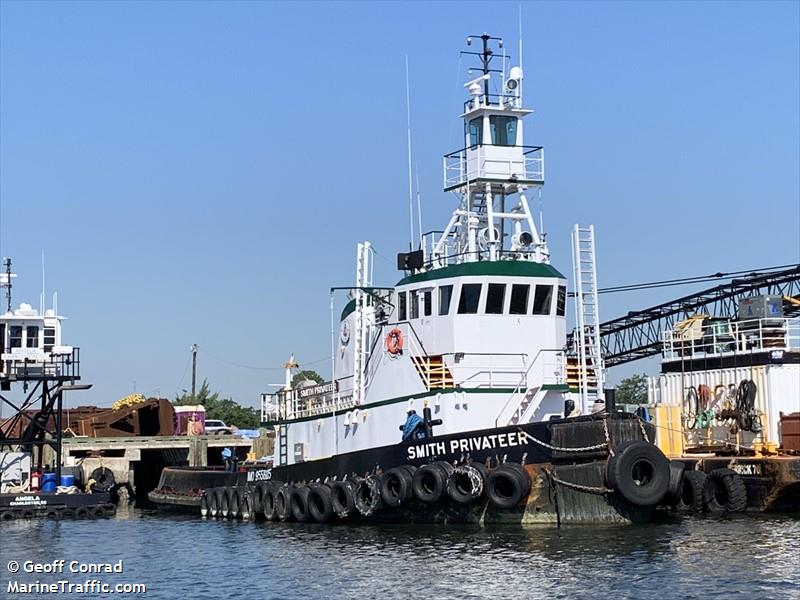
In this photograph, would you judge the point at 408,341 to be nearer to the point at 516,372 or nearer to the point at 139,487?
the point at 516,372

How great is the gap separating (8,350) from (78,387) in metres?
2.46

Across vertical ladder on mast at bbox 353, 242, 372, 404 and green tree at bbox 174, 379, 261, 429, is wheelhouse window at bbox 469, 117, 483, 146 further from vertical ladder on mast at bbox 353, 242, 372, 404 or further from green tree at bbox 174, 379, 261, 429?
green tree at bbox 174, 379, 261, 429

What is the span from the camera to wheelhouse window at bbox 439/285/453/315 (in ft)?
83.8

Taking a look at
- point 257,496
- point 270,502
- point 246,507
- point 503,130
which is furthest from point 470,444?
point 246,507

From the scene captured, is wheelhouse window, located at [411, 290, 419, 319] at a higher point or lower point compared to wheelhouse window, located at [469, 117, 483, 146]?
lower

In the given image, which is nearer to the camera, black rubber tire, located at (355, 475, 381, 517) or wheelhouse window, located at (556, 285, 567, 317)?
black rubber tire, located at (355, 475, 381, 517)

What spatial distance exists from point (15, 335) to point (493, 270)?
16389 mm

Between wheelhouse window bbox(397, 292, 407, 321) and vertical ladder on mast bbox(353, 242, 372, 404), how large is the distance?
110cm

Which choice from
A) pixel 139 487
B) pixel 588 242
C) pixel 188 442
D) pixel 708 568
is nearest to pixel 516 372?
pixel 588 242

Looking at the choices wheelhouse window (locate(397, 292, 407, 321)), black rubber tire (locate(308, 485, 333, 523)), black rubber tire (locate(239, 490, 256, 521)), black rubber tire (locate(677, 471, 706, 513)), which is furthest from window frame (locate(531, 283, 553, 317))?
black rubber tire (locate(239, 490, 256, 521))

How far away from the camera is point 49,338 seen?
3553 centimetres

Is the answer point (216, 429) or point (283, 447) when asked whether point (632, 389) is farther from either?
point (283, 447)

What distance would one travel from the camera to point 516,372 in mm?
25328
